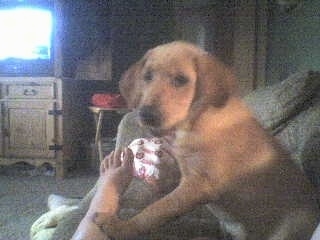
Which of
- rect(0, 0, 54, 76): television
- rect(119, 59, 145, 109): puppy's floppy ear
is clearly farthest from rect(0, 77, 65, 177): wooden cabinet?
rect(119, 59, 145, 109): puppy's floppy ear

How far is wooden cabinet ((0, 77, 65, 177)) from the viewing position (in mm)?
1086

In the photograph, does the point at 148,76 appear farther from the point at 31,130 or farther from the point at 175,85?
the point at 31,130

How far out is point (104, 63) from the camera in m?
0.48

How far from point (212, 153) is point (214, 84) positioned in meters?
→ 0.08

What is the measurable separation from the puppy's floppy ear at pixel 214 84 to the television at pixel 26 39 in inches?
8.7

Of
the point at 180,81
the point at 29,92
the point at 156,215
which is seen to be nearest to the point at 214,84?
the point at 180,81

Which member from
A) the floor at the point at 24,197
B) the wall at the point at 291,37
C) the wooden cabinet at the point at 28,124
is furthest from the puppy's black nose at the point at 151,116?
the wooden cabinet at the point at 28,124

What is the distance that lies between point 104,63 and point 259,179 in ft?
0.71

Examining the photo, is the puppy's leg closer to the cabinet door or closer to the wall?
the wall

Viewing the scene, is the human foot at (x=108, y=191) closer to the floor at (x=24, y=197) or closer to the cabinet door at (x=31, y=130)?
the floor at (x=24, y=197)

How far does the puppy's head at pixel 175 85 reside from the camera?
0.40 m

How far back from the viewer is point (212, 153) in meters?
→ 0.44

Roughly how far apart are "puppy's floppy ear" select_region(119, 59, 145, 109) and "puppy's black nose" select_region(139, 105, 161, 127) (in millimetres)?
30

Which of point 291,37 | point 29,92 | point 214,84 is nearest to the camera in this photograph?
point 214,84
